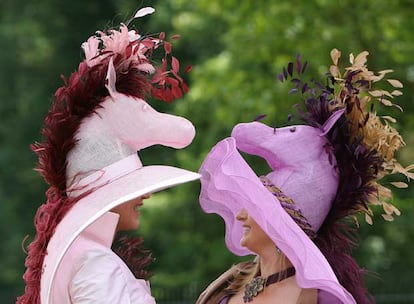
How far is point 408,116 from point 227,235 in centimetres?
699

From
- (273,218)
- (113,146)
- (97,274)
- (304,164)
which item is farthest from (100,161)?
(304,164)

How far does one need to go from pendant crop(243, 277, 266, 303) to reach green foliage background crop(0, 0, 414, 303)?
1020 millimetres

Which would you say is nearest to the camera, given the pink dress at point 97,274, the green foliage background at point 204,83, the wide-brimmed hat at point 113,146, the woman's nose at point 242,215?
the pink dress at point 97,274

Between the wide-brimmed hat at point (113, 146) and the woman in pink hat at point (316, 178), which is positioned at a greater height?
the wide-brimmed hat at point (113, 146)

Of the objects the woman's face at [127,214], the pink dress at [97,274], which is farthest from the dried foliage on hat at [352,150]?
the pink dress at [97,274]

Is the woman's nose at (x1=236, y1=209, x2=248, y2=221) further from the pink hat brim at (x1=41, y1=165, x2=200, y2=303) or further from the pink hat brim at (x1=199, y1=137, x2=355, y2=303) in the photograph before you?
the pink hat brim at (x1=41, y1=165, x2=200, y2=303)

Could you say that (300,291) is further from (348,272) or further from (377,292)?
(377,292)

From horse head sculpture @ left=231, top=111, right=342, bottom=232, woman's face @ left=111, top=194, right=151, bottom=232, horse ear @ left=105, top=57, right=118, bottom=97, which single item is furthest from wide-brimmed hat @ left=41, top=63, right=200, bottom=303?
horse head sculpture @ left=231, top=111, right=342, bottom=232

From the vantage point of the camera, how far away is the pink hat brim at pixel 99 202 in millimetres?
3490

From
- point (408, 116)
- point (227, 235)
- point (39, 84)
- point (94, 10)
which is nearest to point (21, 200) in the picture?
point (39, 84)

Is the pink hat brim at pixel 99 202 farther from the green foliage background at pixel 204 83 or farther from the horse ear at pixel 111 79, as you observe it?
the green foliage background at pixel 204 83

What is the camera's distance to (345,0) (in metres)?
10.7

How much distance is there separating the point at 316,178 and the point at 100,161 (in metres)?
0.78

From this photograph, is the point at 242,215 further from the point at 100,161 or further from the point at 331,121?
the point at 100,161
